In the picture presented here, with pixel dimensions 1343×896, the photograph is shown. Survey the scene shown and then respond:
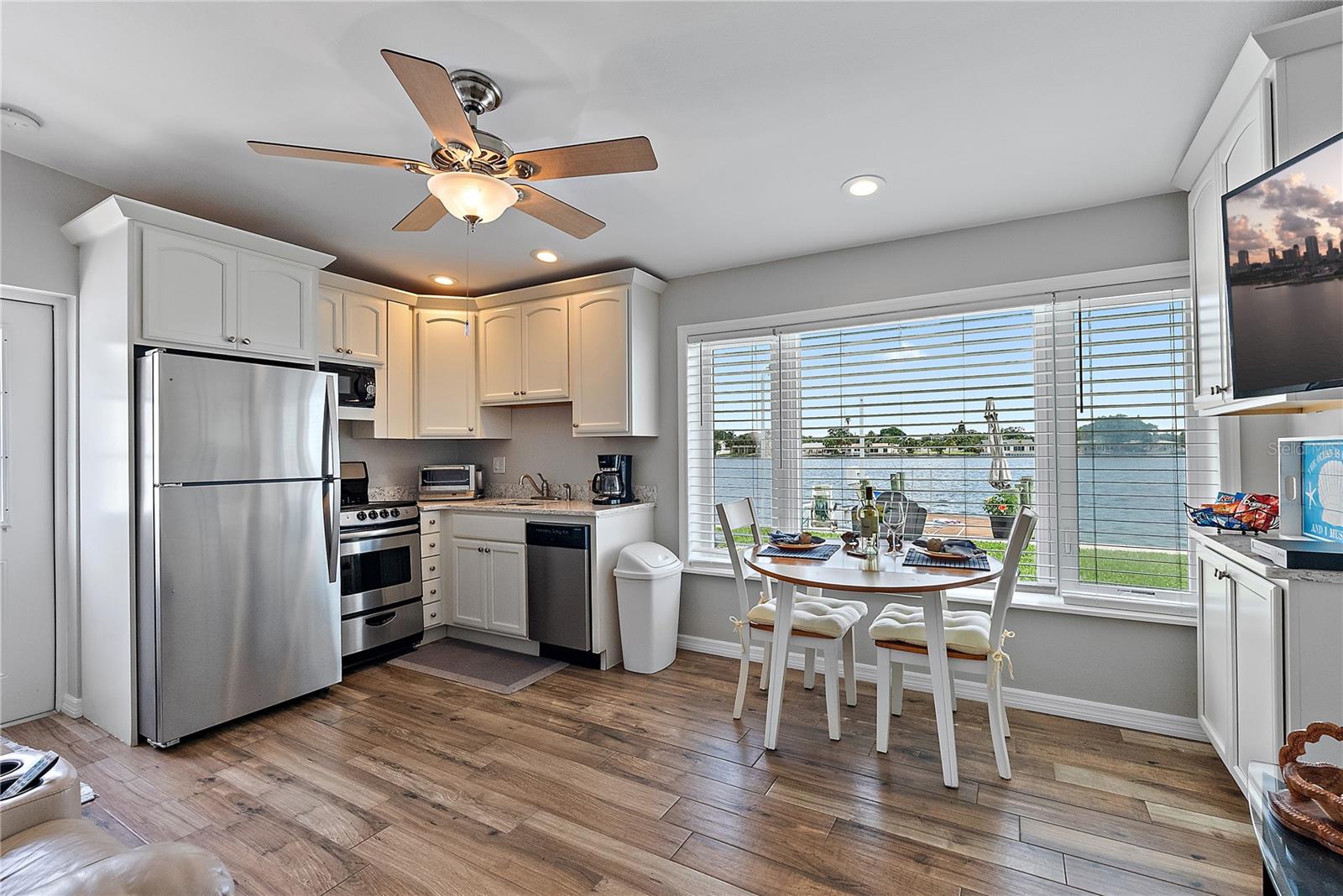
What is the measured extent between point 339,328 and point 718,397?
2.43 m

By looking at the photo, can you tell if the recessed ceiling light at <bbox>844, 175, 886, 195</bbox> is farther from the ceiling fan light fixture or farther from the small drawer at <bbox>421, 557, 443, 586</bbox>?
the small drawer at <bbox>421, 557, 443, 586</bbox>

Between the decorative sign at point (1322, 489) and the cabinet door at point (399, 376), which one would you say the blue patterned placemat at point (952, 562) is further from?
the cabinet door at point (399, 376)

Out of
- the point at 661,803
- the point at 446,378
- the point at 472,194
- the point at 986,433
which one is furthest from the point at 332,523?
the point at 986,433

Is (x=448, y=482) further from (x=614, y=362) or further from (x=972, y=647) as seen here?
(x=972, y=647)

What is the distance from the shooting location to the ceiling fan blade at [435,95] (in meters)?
1.49

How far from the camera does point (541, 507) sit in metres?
4.05

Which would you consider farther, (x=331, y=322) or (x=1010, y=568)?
(x=331, y=322)

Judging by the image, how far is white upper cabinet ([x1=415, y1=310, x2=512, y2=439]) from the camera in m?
4.44

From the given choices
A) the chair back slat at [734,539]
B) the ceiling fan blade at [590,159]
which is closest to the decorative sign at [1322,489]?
the chair back slat at [734,539]

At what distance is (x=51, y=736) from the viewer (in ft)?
9.36

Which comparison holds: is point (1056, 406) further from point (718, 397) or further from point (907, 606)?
point (718, 397)

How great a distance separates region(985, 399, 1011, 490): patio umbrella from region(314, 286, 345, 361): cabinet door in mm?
3806

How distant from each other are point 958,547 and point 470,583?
3000 mm

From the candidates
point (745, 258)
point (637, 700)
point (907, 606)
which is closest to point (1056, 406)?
point (907, 606)
